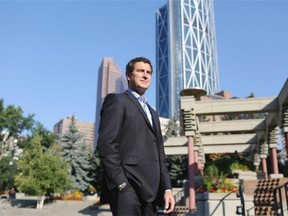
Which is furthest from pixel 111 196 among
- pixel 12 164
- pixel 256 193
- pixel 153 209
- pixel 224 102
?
pixel 12 164

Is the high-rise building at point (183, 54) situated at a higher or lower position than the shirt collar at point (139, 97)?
higher

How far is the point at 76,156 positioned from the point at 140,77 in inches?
1372

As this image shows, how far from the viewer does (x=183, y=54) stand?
436ft

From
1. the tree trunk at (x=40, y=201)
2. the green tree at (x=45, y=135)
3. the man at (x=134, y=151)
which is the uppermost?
the green tree at (x=45, y=135)

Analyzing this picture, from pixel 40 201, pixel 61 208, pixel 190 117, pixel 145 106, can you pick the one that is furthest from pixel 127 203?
pixel 40 201

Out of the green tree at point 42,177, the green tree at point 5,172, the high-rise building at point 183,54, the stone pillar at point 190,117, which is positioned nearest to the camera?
the stone pillar at point 190,117

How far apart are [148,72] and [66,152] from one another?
35.1 metres

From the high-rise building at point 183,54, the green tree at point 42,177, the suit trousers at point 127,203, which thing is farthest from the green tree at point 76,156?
the high-rise building at point 183,54

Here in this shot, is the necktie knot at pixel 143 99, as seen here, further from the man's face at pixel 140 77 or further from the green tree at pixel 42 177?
the green tree at pixel 42 177

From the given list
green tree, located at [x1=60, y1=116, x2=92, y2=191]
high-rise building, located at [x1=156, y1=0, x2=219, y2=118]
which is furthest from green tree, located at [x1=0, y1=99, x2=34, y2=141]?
high-rise building, located at [x1=156, y1=0, x2=219, y2=118]

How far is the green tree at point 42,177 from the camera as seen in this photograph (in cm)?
2371

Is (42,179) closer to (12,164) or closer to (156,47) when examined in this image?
(12,164)

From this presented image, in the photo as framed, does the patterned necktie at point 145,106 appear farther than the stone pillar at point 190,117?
No

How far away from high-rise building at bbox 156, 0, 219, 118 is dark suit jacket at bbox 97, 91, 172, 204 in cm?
12585
